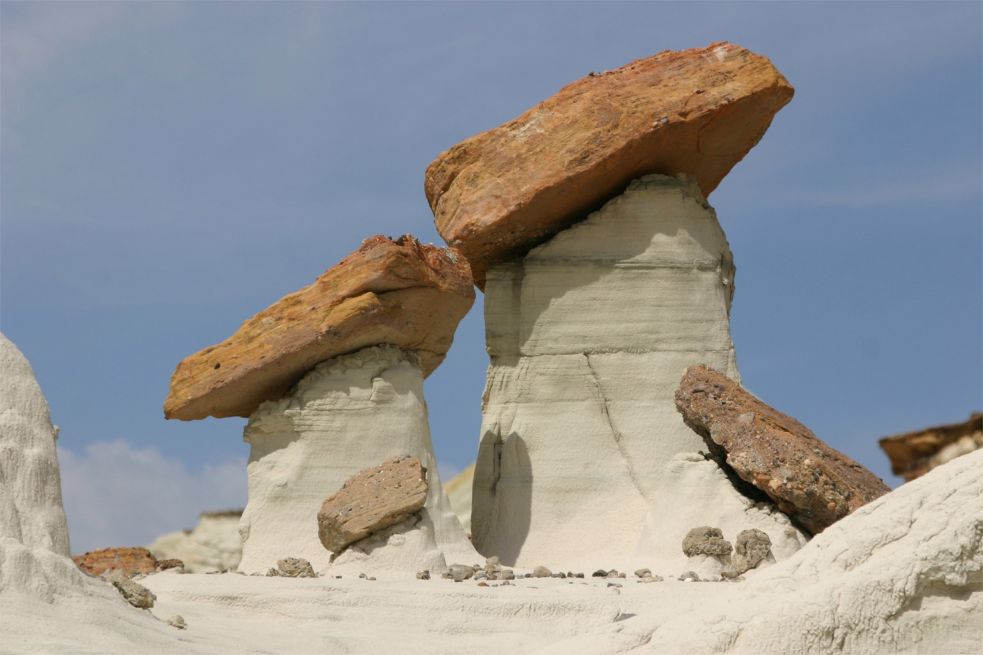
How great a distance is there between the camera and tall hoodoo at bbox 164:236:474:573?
609 inches

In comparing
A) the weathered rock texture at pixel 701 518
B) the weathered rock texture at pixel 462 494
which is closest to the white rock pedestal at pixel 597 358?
the weathered rock texture at pixel 701 518

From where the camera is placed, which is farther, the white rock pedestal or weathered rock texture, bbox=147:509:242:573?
weathered rock texture, bbox=147:509:242:573

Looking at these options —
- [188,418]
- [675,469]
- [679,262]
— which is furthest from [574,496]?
[188,418]

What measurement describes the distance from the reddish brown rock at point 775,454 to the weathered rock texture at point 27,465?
6.46 m

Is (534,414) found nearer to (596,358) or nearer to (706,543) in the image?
(596,358)

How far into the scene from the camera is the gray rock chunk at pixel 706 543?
1404cm

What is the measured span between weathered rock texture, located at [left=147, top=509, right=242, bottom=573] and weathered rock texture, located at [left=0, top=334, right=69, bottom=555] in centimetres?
1797

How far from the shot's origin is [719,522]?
14.6 meters

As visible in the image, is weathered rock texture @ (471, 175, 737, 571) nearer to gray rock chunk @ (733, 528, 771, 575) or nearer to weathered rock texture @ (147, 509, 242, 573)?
gray rock chunk @ (733, 528, 771, 575)

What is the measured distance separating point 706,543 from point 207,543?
17.0 m

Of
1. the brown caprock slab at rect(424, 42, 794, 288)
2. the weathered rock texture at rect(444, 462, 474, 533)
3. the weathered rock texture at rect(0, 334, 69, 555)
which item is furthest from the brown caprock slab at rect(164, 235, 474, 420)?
the weathered rock texture at rect(444, 462, 474, 533)

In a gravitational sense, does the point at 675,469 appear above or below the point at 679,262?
below

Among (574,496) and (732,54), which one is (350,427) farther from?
(732,54)

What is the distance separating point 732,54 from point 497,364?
386cm
